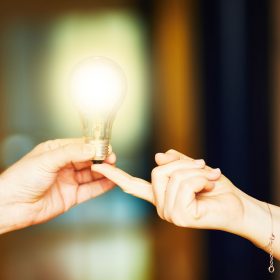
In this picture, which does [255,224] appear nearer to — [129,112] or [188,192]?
[188,192]

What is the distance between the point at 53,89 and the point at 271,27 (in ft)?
7.10

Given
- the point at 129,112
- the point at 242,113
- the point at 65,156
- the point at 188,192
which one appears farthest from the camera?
the point at 129,112

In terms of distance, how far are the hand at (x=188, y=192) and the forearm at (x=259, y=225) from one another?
0.02m

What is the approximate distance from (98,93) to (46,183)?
0.25 metres

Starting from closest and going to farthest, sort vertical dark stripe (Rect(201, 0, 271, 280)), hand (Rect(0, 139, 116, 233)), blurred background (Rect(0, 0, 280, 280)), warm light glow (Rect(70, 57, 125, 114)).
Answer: warm light glow (Rect(70, 57, 125, 114)), hand (Rect(0, 139, 116, 233)), vertical dark stripe (Rect(201, 0, 271, 280)), blurred background (Rect(0, 0, 280, 280))

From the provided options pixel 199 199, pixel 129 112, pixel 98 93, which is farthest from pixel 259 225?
pixel 129 112

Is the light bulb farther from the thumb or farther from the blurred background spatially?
the blurred background

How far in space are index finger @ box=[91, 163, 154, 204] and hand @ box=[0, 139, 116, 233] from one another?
3cm

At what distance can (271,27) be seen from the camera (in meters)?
1.82

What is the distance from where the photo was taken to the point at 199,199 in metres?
0.79

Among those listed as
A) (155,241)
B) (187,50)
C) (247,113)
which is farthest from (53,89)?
(247,113)

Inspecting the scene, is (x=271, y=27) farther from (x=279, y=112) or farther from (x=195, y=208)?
(x=195, y=208)

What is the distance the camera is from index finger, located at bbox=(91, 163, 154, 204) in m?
0.81

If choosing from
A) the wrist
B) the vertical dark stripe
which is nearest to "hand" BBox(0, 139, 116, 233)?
the wrist
